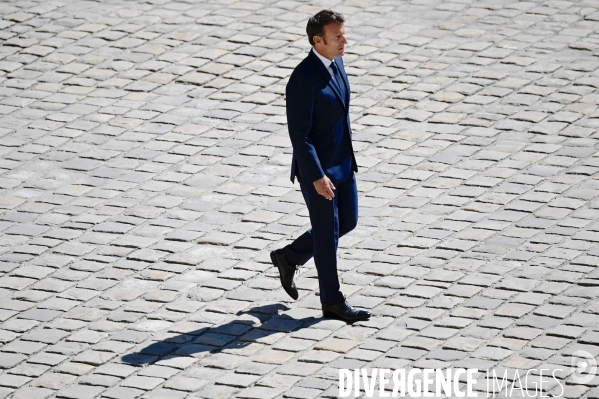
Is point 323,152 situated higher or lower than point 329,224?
→ higher

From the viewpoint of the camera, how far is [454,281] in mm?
7516

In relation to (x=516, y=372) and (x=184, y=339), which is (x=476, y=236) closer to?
(x=516, y=372)

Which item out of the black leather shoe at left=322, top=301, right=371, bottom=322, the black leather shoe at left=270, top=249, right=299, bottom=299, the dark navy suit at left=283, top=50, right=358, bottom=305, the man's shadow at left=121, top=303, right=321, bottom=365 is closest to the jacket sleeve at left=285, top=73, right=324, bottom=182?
the dark navy suit at left=283, top=50, right=358, bottom=305

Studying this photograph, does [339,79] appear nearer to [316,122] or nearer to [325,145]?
[316,122]

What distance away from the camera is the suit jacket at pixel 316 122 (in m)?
6.76

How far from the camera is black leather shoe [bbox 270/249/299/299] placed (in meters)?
7.29

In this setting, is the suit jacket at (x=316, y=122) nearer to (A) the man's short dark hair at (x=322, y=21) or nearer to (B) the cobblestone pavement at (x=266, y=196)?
(A) the man's short dark hair at (x=322, y=21)

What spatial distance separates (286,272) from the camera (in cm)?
729

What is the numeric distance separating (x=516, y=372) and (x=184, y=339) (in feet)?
6.92

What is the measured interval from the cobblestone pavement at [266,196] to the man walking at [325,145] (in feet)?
1.37

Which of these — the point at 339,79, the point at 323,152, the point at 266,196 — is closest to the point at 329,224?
the point at 323,152

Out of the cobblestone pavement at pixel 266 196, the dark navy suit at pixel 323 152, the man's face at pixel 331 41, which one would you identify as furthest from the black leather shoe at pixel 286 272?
the man's face at pixel 331 41

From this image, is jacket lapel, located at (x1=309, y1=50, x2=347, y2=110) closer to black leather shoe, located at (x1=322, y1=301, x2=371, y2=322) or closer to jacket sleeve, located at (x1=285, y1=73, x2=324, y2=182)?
jacket sleeve, located at (x1=285, y1=73, x2=324, y2=182)

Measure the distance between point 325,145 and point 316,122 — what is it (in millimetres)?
164
